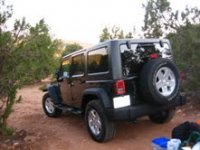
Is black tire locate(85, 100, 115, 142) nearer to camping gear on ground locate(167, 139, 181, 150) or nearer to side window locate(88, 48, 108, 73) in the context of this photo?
side window locate(88, 48, 108, 73)

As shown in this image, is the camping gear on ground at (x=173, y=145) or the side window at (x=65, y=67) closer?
the camping gear on ground at (x=173, y=145)

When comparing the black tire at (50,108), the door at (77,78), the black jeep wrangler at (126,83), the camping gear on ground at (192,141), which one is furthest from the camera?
the black tire at (50,108)

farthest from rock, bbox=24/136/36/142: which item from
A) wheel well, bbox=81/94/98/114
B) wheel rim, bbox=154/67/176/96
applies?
wheel rim, bbox=154/67/176/96

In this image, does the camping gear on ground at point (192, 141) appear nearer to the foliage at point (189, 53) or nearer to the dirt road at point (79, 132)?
the dirt road at point (79, 132)

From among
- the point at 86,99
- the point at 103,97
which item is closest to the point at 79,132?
the point at 86,99

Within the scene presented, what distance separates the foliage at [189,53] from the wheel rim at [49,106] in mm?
3832

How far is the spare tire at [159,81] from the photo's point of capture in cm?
561

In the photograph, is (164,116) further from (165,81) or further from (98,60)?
(98,60)

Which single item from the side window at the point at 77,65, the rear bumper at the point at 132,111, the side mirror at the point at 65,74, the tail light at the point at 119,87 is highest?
the side window at the point at 77,65

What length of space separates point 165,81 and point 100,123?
58.7 inches

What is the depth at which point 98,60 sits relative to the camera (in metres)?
6.30

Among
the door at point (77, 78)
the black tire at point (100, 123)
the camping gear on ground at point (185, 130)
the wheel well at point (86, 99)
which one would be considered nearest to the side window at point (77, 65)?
the door at point (77, 78)

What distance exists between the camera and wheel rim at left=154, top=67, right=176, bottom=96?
5.85m

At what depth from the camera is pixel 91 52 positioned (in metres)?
6.63
